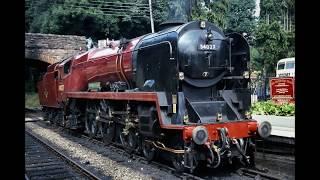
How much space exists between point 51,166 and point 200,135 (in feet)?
12.9

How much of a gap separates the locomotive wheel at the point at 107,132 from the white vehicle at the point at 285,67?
16642 mm

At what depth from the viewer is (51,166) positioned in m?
9.11

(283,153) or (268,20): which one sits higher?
(268,20)

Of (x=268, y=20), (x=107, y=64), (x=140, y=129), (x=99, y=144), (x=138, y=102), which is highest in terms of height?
(x=268, y=20)

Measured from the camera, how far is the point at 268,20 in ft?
96.1

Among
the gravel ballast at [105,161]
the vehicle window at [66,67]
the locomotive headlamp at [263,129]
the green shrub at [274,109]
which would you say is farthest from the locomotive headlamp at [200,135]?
the vehicle window at [66,67]

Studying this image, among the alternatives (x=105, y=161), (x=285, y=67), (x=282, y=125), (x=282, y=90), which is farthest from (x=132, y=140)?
(x=285, y=67)

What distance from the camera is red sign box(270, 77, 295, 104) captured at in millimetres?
11974

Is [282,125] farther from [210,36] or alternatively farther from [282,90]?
[210,36]

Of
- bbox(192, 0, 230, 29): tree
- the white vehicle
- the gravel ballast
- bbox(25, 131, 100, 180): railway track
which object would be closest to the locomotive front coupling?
the gravel ballast

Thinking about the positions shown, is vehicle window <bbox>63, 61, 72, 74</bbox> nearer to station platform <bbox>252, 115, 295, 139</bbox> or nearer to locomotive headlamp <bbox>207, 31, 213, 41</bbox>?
station platform <bbox>252, 115, 295, 139</bbox>
